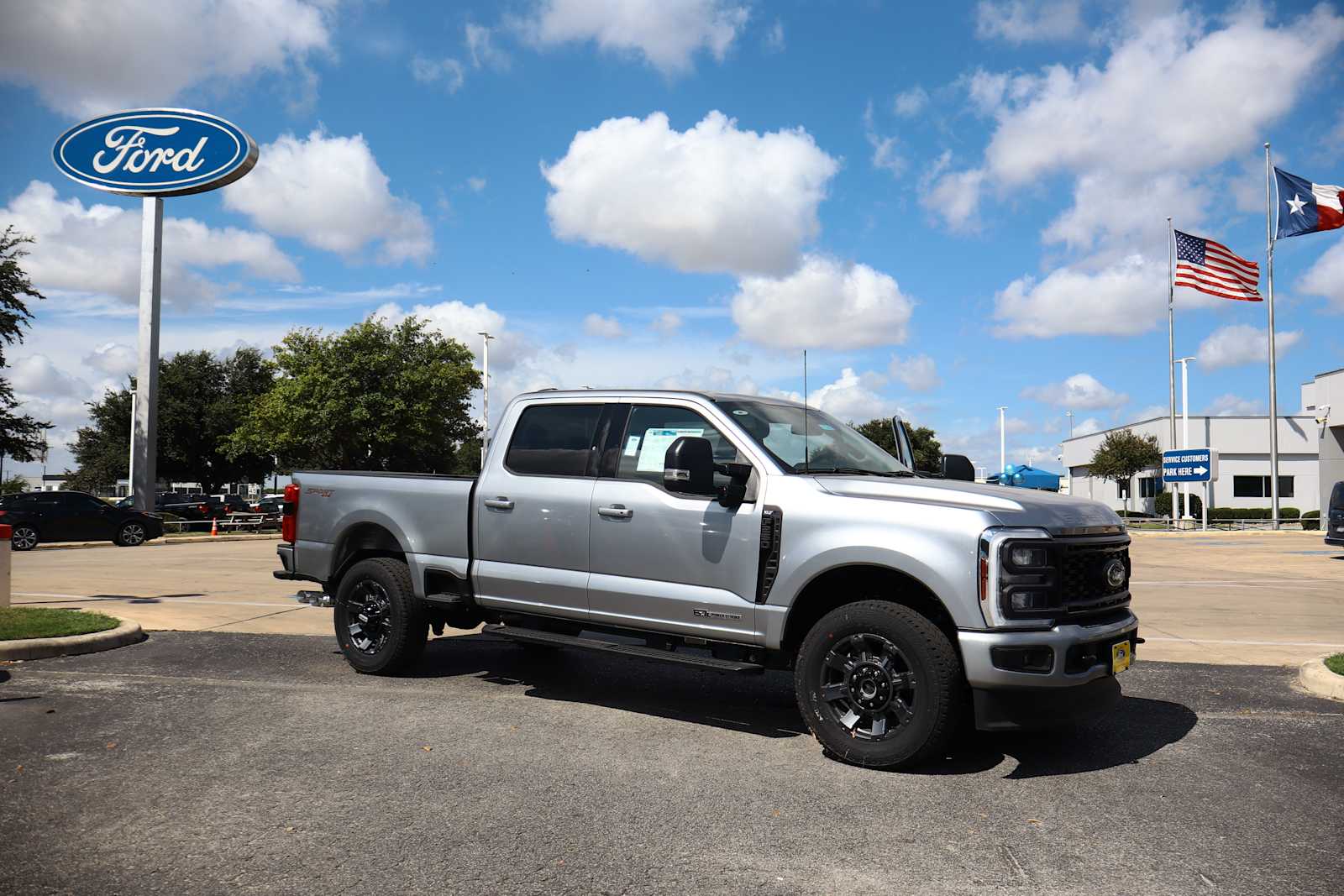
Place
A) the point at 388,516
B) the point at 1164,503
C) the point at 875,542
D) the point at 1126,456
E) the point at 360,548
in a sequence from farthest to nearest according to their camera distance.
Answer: the point at 1126,456, the point at 1164,503, the point at 360,548, the point at 388,516, the point at 875,542

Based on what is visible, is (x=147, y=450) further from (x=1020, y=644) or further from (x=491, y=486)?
(x=1020, y=644)

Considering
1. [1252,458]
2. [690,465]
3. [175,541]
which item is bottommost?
[175,541]

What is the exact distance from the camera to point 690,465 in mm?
5574

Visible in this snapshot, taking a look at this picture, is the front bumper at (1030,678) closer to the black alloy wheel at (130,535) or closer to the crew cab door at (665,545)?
the crew cab door at (665,545)

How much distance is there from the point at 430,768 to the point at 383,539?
276cm

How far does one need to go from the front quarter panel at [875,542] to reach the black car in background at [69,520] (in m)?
23.8

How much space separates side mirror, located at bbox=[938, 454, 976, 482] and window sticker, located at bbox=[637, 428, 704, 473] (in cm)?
182

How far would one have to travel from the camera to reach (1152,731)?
6.09 m

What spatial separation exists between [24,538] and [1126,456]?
5039 cm

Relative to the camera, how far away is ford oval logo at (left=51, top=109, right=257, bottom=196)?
2519 centimetres

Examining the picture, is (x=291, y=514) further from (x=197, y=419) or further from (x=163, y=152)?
(x=197, y=419)

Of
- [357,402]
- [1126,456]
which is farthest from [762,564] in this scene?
[1126,456]

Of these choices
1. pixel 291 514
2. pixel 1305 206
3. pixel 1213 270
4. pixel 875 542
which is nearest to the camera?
pixel 875 542

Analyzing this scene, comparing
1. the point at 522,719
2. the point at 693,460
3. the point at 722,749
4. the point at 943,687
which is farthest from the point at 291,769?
the point at 943,687
